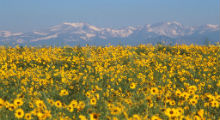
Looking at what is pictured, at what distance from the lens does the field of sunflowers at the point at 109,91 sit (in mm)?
4383

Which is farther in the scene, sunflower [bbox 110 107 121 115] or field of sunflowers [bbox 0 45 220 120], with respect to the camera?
field of sunflowers [bbox 0 45 220 120]

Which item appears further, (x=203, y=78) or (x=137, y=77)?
(x=203, y=78)

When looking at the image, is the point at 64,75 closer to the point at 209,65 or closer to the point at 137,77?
the point at 137,77

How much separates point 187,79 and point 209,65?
154 centimetres

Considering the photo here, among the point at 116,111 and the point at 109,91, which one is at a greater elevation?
the point at 116,111

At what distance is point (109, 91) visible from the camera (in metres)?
6.59

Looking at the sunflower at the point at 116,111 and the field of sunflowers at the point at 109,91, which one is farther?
the field of sunflowers at the point at 109,91

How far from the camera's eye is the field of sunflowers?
4383 millimetres

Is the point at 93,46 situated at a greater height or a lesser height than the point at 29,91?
greater

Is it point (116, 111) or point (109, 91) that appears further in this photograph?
point (109, 91)

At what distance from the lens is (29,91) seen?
6047 mm

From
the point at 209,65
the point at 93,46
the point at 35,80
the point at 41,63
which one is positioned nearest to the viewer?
the point at 35,80

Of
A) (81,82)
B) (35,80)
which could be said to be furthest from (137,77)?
(35,80)

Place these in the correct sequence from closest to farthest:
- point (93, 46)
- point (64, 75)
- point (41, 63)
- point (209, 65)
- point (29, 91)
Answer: point (29, 91)
point (64, 75)
point (209, 65)
point (41, 63)
point (93, 46)
